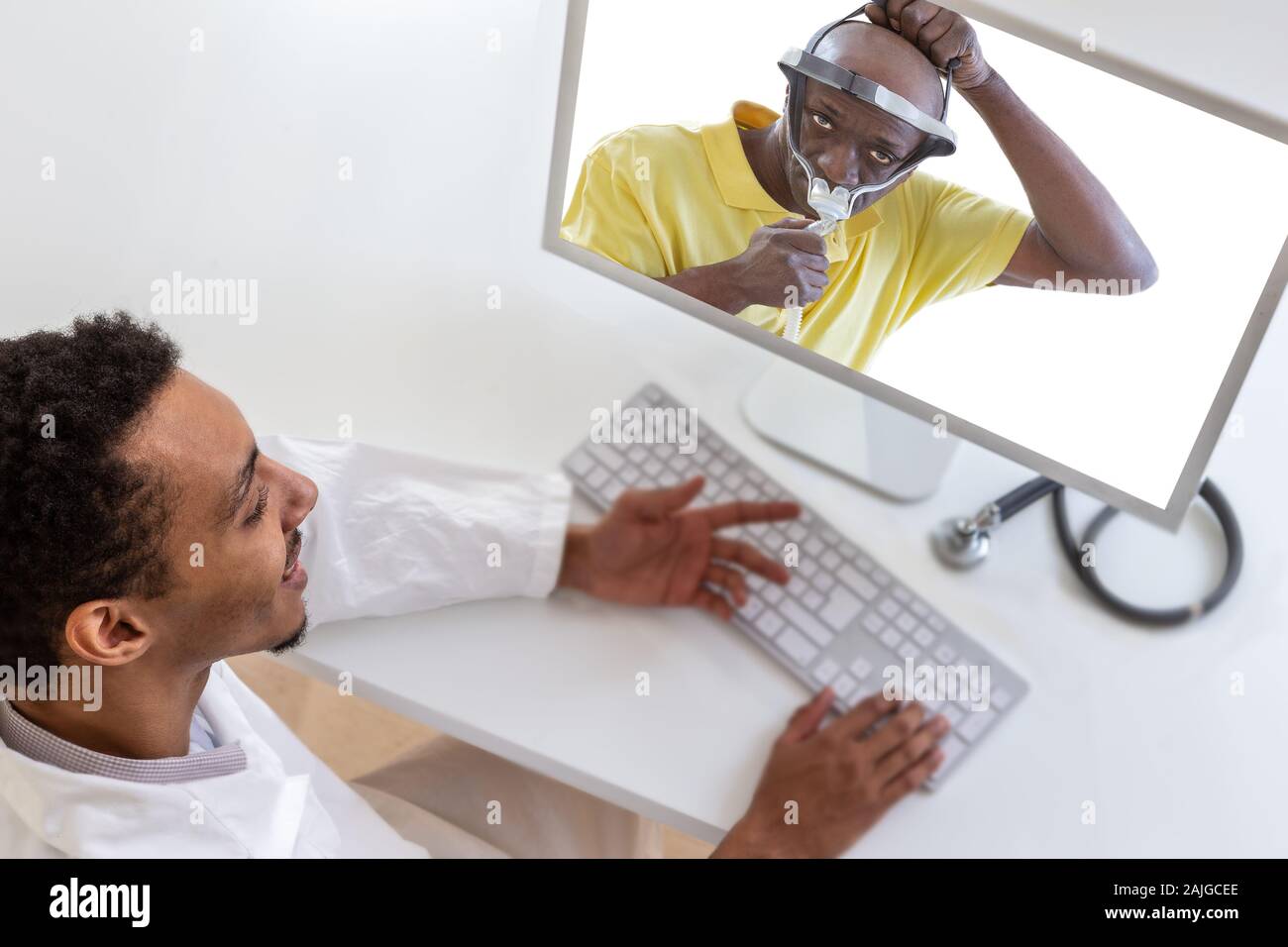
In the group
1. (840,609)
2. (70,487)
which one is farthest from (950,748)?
(70,487)

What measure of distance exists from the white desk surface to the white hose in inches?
7.6

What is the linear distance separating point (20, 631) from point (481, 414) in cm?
41

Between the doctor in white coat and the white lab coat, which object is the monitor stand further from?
the white lab coat

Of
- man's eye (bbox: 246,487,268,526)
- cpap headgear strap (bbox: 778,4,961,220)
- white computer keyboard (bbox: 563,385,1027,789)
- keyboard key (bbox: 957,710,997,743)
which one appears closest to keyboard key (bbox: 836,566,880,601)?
white computer keyboard (bbox: 563,385,1027,789)

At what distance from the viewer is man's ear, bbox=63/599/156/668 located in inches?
24.9

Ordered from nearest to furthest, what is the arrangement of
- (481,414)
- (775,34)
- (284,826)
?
(775,34) → (284,826) → (481,414)

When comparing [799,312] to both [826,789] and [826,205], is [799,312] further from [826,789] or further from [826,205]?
[826,789]

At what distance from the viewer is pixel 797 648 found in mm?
861

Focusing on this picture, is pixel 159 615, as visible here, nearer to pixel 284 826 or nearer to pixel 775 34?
pixel 284 826

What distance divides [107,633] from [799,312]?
1.53 feet

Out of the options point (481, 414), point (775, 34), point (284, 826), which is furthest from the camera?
point (481, 414)

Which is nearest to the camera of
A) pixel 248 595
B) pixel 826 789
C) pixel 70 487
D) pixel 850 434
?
pixel 70 487
